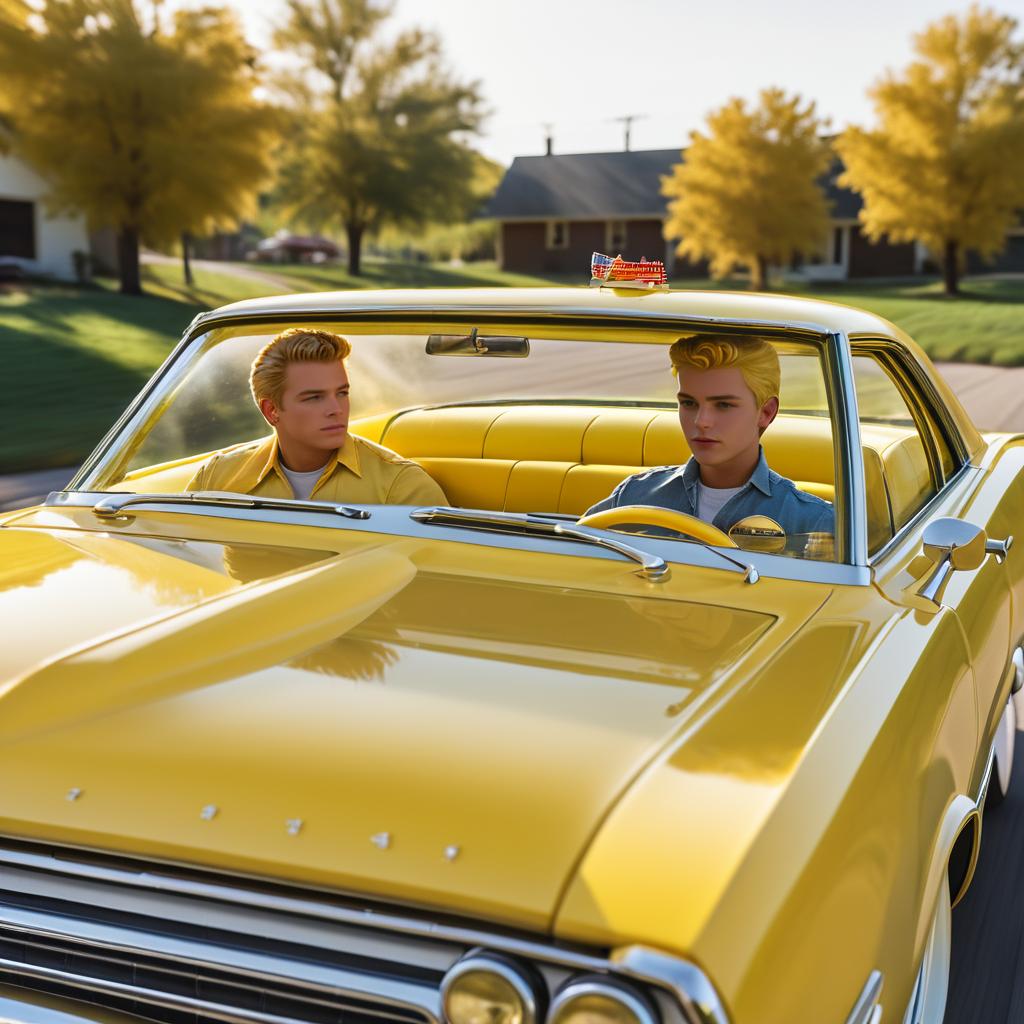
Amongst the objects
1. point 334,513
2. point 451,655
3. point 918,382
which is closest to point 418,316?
point 334,513

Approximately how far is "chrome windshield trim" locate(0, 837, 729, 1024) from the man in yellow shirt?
5.59ft

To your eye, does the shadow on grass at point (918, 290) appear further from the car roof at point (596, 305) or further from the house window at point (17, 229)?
the car roof at point (596, 305)

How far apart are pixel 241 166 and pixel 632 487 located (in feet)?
97.5

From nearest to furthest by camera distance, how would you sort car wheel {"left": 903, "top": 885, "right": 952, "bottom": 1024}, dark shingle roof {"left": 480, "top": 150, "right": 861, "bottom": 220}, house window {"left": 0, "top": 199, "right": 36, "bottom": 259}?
car wheel {"left": 903, "top": 885, "right": 952, "bottom": 1024}, house window {"left": 0, "top": 199, "right": 36, "bottom": 259}, dark shingle roof {"left": 480, "top": 150, "right": 861, "bottom": 220}

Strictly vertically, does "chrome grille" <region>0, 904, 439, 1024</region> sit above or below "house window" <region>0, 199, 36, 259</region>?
below

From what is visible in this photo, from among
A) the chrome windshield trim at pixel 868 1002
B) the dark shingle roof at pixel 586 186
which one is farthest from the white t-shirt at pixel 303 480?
the dark shingle roof at pixel 586 186

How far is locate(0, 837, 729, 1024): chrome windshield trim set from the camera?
1.41 m

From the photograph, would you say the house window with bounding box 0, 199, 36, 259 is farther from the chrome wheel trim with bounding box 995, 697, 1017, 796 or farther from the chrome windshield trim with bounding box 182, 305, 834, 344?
the chrome wheel trim with bounding box 995, 697, 1017, 796

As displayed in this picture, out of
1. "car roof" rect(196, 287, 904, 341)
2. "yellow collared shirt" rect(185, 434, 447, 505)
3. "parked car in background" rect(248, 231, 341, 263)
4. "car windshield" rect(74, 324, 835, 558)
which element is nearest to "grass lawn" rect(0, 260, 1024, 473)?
"car windshield" rect(74, 324, 835, 558)

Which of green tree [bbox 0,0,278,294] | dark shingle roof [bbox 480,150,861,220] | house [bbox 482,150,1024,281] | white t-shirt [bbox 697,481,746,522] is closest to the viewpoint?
white t-shirt [bbox 697,481,746,522]

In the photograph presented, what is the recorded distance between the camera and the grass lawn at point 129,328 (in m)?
14.5

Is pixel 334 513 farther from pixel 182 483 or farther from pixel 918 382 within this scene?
pixel 918 382

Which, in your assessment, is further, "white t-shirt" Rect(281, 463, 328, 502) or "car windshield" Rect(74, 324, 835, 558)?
"white t-shirt" Rect(281, 463, 328, 502)

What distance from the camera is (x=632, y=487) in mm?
3344
